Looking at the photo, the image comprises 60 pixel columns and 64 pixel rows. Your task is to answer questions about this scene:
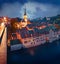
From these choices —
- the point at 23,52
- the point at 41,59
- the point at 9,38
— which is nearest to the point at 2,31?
the point at 9,38

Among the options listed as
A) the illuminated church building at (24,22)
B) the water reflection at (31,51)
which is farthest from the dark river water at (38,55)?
the illuminated church building at (24,22)

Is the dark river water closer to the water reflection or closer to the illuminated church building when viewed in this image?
the water reflection

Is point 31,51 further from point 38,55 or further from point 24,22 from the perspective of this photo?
point 24,22

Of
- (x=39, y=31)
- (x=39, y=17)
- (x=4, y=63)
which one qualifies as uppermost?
(x=39, y=17)

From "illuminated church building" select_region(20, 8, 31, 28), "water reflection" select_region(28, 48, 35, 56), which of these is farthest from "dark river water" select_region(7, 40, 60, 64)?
"illuminated church building" select_region(20, 8, 31, 28)

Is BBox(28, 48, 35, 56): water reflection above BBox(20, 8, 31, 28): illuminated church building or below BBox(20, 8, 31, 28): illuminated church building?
below

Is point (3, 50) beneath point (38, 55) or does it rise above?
above

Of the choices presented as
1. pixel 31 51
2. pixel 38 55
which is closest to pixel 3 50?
pixel 31 51

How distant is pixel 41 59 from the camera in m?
3.07

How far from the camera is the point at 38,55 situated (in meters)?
3.07

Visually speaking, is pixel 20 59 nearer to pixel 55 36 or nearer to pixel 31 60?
pixel 31 60

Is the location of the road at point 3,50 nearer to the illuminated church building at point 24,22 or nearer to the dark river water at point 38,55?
the dark river water at point 38,55

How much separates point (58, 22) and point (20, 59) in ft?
2.62

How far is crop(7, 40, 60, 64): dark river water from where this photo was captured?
9.69 feet
